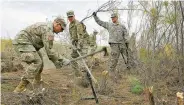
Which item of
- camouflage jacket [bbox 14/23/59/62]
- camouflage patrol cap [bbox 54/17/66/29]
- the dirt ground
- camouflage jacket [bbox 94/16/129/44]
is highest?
camouflage patrol cap [bbox 54/17/66/29]

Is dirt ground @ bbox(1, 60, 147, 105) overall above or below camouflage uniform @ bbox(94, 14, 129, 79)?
below

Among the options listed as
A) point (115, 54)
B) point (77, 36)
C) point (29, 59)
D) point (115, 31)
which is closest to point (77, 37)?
point (77, 36)

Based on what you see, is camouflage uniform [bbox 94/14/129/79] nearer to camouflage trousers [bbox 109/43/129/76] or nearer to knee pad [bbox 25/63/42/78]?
camouflage trousers [bbox 109/43/129/76]

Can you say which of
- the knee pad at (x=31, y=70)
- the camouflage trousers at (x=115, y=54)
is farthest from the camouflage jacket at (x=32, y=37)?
the camouflage trousers at (x=115, y=54)

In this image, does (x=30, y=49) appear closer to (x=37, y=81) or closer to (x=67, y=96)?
(x=37, y=81)

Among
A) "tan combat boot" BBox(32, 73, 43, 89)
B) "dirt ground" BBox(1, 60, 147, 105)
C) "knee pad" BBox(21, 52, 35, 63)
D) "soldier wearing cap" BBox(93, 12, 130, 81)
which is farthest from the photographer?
"soldier wearing cap" BBox(93, 12, 130, 81)

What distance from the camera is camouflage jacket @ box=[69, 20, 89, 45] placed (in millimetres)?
8344

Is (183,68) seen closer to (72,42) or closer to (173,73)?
(173,73)

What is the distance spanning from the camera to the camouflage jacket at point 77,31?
27.4 feet

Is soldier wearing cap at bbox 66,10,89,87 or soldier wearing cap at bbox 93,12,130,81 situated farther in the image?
soldier wearing cap at bbox 93,12,130,81

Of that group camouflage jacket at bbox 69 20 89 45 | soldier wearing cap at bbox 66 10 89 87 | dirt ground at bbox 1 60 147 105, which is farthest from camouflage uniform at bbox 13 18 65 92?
camouflage jacket at bbox 69 20 89 45

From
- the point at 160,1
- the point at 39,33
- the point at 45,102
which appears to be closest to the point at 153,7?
the point at 160,1

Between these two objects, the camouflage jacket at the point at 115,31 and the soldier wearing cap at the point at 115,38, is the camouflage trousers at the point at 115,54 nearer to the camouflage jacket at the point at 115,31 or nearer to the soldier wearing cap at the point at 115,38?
the soldier wearing cap at the point at 115,38

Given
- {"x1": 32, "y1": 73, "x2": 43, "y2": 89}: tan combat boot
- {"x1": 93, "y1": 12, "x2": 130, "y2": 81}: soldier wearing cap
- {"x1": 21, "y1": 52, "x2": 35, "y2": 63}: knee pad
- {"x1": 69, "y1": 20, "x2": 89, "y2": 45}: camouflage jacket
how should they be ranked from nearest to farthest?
1. {"x1": 21, "y1": 52, "x2": 35, "y2": 63}: knee pad
2. {"x1": 32, "y1": 73, "x2": 43, "y2": 89}: tan combat boot
3. {"x1": 69, "y1": 20, "x2": 89, "y2": 45}: camouflage jacket
4. {"x1": 93, "y1": 12, "x2": 130, "y2": 81}: soldier wearing cap
